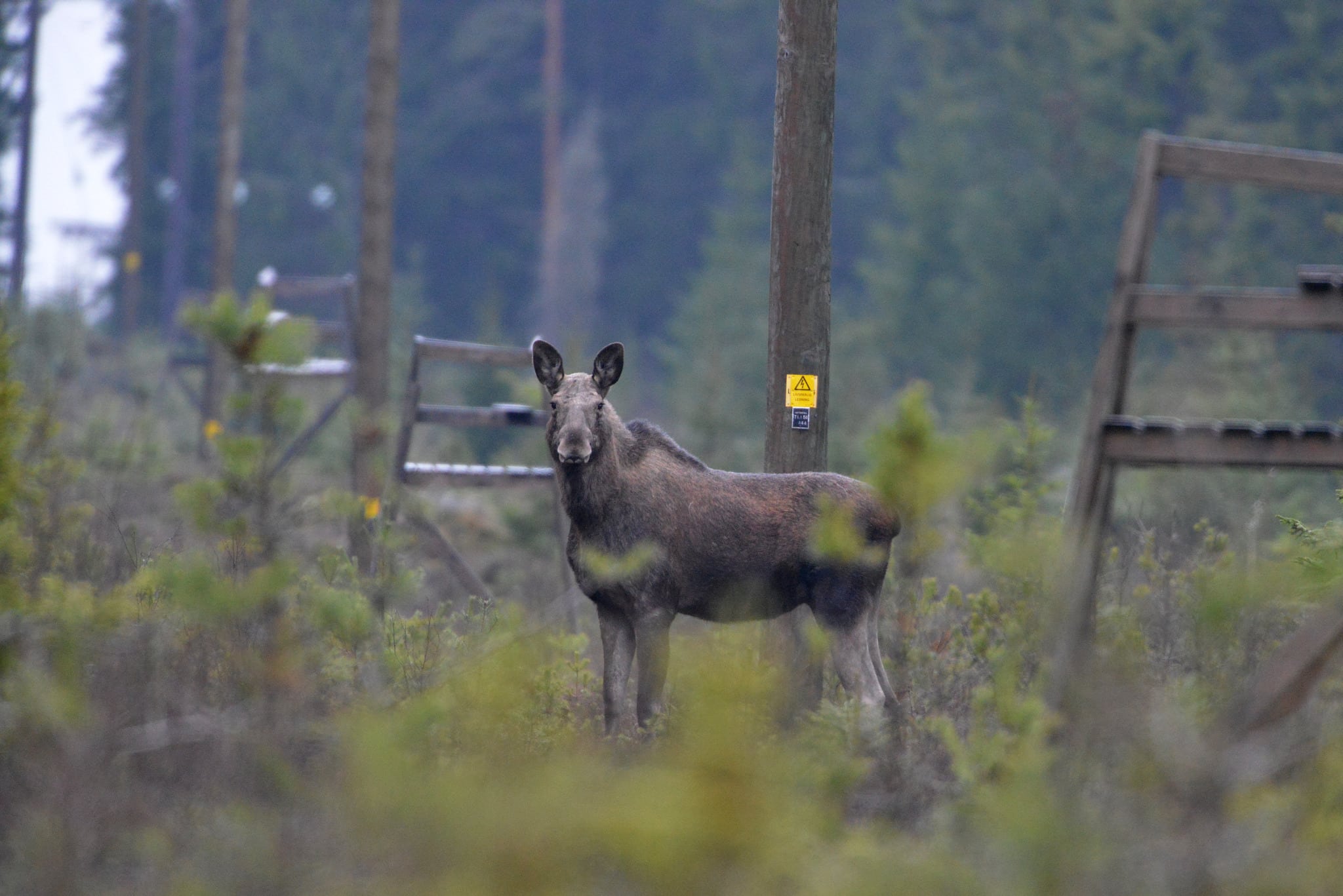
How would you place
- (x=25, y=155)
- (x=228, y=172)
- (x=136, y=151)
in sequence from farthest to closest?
1. (x=136, y=151)
2. (x=25, y=155)
3. (x=228, y=172)

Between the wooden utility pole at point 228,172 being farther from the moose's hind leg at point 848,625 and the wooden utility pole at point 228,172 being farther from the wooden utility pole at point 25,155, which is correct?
the moose's hind leg at point 848,625

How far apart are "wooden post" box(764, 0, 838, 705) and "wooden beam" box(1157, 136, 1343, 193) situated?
9.35 feet

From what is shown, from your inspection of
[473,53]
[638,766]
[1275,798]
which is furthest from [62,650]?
[473,53]

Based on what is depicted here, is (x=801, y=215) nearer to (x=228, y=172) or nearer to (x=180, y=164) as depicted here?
(x=228, y=172)

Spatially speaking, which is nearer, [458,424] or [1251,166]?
[1251,166]

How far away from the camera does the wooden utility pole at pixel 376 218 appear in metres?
13.5

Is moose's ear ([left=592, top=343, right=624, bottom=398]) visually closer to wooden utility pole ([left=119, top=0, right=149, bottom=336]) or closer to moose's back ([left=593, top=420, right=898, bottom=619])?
moose's back ([left=593, top=420, right=898, bottom=619])

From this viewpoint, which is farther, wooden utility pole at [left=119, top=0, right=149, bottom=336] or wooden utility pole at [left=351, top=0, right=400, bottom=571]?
wooden utility pole at [left=119, top=0, right=149, bottom=336]

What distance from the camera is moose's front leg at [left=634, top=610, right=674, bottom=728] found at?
6.74 metres

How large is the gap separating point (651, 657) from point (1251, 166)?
3559 millimetres

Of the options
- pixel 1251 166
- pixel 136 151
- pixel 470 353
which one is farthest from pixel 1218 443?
pixel 136 151

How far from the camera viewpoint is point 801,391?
7723 mm

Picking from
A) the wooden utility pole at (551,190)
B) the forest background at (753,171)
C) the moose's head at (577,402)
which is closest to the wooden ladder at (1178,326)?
the moose's head at (577,402)

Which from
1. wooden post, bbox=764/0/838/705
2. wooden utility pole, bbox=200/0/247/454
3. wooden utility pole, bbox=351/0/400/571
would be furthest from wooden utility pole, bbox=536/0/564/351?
wooden post, bbox=764/0/838/705
